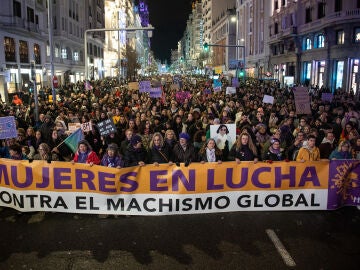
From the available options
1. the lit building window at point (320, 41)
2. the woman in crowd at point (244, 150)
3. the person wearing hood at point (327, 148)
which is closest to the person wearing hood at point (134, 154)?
the woman in crowd at point (244, 150)

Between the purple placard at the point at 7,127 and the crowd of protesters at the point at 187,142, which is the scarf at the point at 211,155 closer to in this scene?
the crowd of protesters at the point at 187,142

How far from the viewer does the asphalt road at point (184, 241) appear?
18.9ft

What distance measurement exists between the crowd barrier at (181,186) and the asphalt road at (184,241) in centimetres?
25

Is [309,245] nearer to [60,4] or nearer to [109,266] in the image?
[109,266]

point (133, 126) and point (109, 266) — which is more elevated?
point (133, 126)

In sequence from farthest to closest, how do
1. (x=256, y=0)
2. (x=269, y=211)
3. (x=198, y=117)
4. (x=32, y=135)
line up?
1. (x=256, y=0)
2. (x=198, y=117)
3. (x=32, y=135)
4. (x=269, y=211)

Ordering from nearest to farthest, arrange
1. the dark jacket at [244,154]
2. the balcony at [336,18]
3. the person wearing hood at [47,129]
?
the dark jacket at [244,154] → the person wearing hood at [47,129] → the balcony at [336,18]

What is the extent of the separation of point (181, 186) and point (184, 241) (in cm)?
110

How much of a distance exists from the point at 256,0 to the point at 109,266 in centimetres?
7006

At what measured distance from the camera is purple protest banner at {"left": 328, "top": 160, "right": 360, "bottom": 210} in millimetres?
7355

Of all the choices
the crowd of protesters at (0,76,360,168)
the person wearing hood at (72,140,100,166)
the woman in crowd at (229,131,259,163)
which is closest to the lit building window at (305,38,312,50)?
the crowd of protesters at (0,76,360,168)

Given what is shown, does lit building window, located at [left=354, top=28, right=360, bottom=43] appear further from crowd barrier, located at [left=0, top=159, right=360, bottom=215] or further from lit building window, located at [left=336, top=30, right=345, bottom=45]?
crowd barrier, located at [left=0, top=159, right=360, bottom=215]

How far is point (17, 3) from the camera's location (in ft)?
117

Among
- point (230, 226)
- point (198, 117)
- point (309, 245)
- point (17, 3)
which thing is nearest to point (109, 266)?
point (230, 226)
